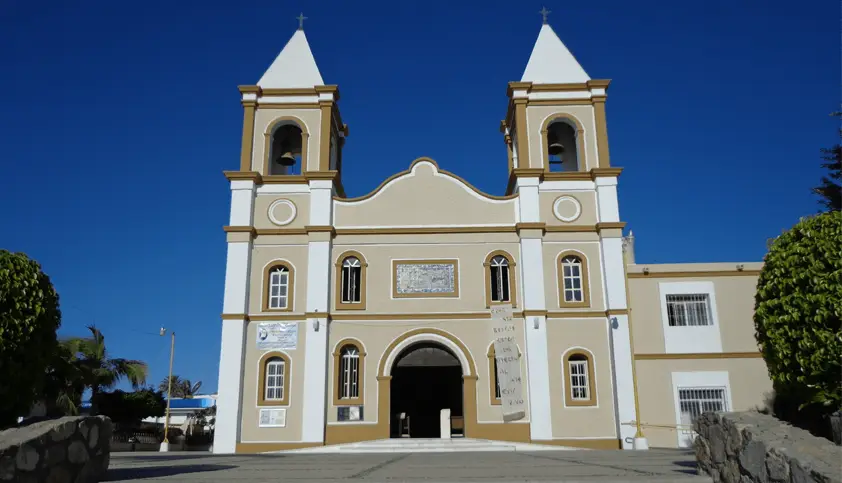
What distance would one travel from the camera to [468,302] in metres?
22.1

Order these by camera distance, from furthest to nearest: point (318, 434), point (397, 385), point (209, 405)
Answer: point (209, 405) → point (397, 385) → point (318, 434)

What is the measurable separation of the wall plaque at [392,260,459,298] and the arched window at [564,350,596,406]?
13.8ft

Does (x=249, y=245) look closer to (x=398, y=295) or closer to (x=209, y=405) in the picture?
(x=398, y=295)

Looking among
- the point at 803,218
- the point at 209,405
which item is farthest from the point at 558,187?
the point at 209,405

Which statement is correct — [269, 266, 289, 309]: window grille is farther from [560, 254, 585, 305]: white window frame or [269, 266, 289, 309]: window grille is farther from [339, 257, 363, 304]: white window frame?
[560, 254, 585, 305]: white window frame

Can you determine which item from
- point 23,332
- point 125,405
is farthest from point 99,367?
point 23,332

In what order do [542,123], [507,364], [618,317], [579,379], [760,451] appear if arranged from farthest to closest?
[542,123] → [618,317] → [579,379] → [507,364] → [760,451]

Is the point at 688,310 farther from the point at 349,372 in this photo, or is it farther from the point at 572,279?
the point at 349,372

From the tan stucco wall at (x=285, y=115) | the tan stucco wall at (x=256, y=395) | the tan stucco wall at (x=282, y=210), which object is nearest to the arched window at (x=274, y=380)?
the tan stucco wall at (x=256, y=395)

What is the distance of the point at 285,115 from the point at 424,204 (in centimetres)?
597

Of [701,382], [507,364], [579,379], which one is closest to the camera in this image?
[507,364]

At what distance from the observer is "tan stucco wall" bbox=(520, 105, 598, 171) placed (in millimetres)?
23562

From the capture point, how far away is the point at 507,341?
2136 cm

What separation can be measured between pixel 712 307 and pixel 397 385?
11470 mm
